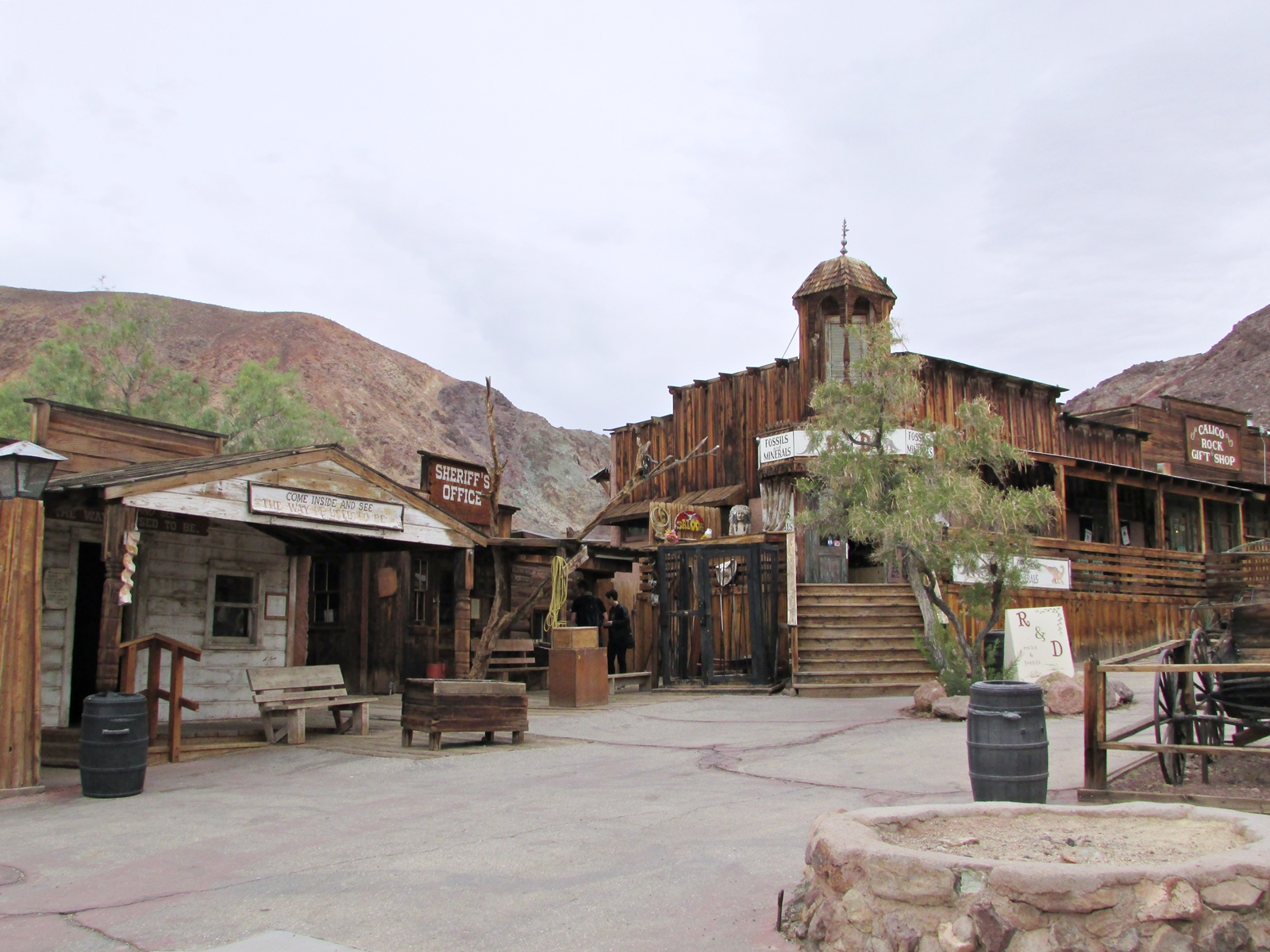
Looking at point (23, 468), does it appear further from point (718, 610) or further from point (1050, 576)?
point (1050, 576)

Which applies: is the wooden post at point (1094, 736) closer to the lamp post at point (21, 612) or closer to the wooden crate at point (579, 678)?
the lamp post at point (21, 612)

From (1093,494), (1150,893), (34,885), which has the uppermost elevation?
(1093,494)

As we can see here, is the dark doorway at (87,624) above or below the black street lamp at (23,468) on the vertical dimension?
below

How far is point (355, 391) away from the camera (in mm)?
67625

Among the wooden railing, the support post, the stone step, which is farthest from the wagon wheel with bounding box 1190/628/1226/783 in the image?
the wooden railing

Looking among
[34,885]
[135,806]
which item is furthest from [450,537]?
[34,885]

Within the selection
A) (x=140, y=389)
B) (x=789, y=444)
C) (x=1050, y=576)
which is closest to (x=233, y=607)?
(x=789, y=444)

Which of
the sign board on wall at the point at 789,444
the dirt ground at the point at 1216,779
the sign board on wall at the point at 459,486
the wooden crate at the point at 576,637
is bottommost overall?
the dirt ground at the point at 1216,779

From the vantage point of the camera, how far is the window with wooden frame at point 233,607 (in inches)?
568

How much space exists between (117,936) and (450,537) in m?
8.87

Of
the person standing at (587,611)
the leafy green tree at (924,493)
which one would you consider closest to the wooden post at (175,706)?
the leafy green tree at (924,493)

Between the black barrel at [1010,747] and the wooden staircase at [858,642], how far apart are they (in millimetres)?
9842

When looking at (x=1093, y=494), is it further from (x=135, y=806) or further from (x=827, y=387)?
(x=135, y=806)

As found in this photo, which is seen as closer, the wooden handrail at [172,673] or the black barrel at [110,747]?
the black barrel at [110,747]
